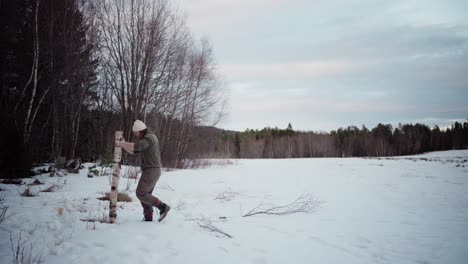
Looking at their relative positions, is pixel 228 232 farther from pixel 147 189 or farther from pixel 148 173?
pixel 148 173

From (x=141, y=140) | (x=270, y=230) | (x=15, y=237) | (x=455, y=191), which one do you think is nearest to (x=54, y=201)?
(x=15, y=237)

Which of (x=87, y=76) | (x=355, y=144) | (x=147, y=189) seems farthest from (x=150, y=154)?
(x=355, y=144)

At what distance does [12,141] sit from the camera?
360 inches

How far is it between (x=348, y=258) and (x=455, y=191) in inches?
405

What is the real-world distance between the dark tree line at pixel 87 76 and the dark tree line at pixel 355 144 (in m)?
44.7

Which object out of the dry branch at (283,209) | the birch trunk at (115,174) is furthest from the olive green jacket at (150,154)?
the dry branch at (283,209)

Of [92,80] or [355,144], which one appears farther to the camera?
[355,144]

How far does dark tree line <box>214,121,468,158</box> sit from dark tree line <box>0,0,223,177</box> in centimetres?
4473

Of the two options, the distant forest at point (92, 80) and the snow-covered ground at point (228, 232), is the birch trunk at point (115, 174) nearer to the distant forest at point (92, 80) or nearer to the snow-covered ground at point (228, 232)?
the snow-covered ground at point (228, 232)

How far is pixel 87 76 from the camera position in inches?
537

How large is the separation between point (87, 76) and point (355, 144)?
248 feet

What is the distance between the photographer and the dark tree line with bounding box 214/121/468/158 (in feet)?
225

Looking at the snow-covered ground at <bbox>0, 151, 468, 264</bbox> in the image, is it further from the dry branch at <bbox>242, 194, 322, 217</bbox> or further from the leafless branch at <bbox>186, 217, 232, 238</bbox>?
the dry branch at <bbox>242, 194, 322, 217</bbox>

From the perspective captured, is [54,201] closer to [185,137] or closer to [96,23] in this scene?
[96,23]
